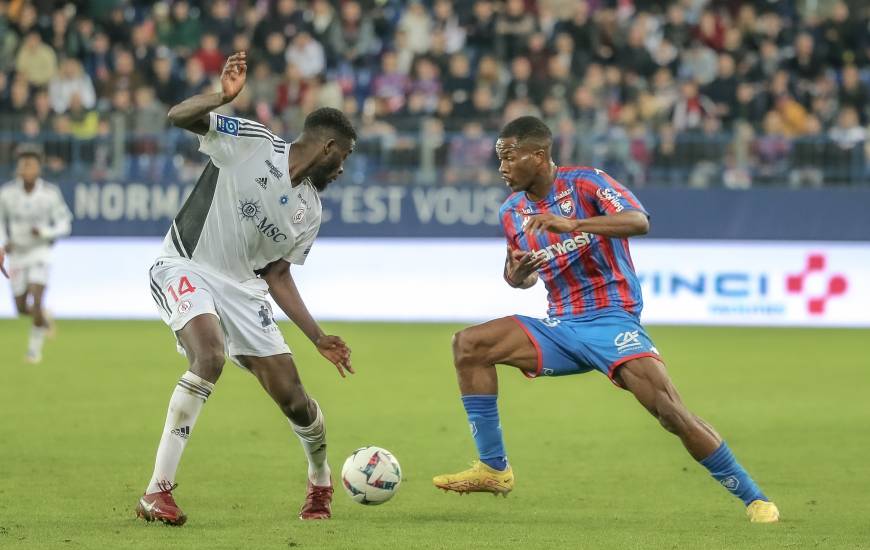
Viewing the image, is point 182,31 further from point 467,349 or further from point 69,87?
point 467,349

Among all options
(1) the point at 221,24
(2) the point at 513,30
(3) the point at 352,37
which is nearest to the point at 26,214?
(1) the point at 221,24

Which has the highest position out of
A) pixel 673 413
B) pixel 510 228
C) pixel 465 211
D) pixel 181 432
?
pixel 510 228

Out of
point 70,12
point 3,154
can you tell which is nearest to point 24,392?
point 3,154

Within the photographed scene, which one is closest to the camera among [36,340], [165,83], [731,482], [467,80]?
[731,482]

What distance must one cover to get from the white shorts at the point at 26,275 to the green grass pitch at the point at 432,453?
0.75 metres

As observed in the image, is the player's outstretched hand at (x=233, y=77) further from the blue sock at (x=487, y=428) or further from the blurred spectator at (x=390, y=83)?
the blurred spectator at (x=390, y=83)

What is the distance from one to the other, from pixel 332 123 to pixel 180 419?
1657 millimetres

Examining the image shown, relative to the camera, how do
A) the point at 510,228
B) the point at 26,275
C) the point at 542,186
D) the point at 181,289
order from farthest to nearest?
1. the point at 26,275
2. the point at 510,228
3. the point at 542,186
4. the point at 181,289

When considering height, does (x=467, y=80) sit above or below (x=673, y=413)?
above

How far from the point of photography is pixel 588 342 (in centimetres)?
748

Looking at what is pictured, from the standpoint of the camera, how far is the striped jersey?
7.62 metres

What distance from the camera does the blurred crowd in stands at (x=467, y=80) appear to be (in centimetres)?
1939

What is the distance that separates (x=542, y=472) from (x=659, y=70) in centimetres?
1303

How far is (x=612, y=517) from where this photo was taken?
7477 mm
